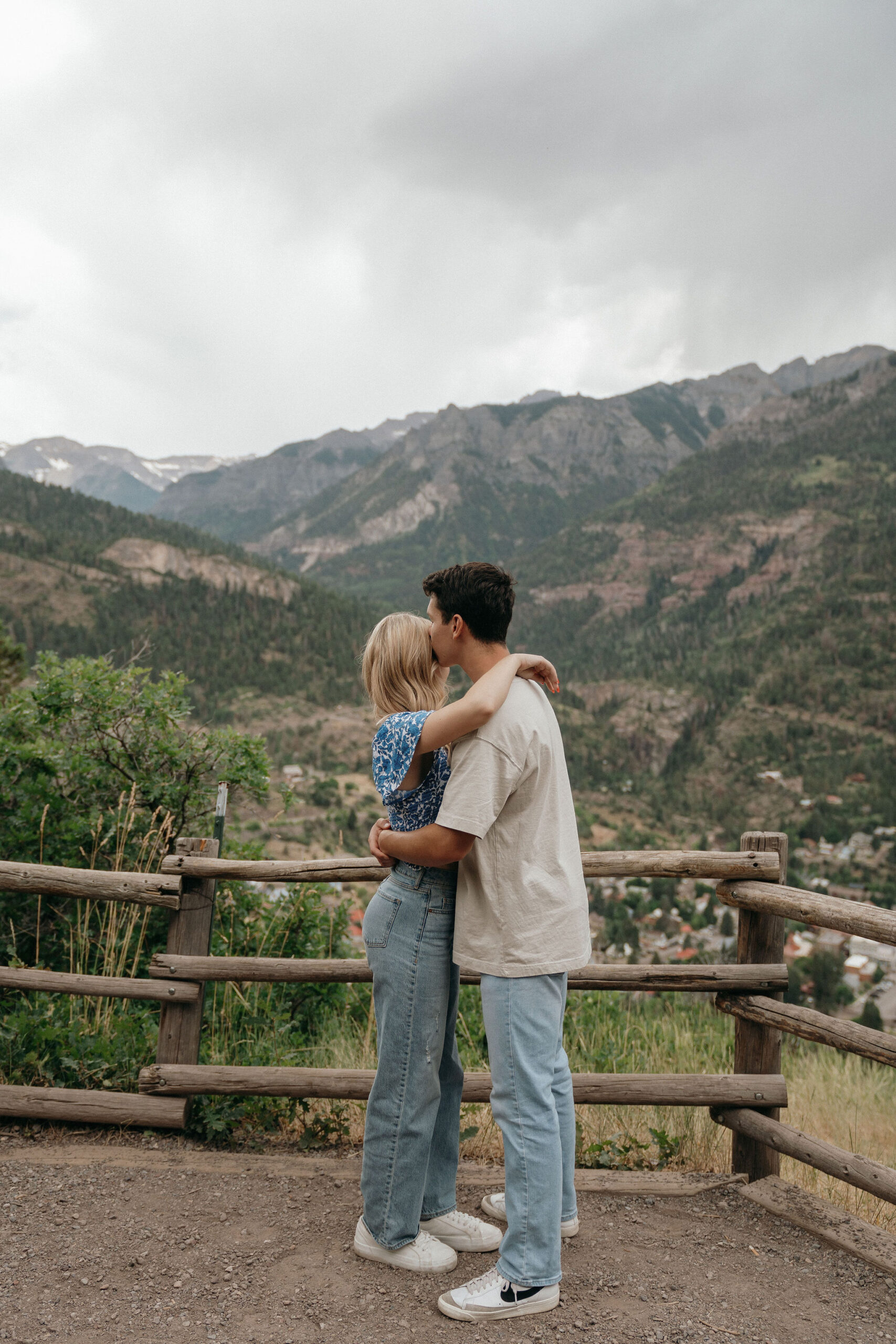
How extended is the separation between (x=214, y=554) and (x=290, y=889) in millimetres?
77070

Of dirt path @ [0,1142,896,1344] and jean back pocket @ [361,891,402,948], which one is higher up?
jean back pocket @ [361,891,402,948]

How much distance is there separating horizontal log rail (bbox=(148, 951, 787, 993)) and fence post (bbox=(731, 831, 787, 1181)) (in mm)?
88

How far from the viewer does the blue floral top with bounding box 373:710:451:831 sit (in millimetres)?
2271

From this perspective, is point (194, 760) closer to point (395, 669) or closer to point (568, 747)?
point (395, 669)

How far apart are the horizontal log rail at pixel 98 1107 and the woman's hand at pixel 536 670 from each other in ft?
8.06

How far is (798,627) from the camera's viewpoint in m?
83.8

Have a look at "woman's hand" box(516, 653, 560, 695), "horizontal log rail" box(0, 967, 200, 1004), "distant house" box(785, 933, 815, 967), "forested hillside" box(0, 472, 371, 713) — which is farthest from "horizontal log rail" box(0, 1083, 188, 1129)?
"forested hillside" box(0, 472, 371, 713)

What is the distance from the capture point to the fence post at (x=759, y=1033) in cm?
335

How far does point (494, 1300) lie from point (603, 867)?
148cm

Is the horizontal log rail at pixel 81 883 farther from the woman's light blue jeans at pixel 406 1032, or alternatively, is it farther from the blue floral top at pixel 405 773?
the blue floral top at pixel 405 773

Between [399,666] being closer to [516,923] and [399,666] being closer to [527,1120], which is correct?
[516,923]

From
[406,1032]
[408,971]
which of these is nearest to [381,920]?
[408,971]

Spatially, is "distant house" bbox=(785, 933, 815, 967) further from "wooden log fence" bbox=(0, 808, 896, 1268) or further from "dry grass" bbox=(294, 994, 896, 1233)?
"wooden log fence" bbox=(0, 808, 896, 1268)

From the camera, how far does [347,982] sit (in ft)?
11.3
